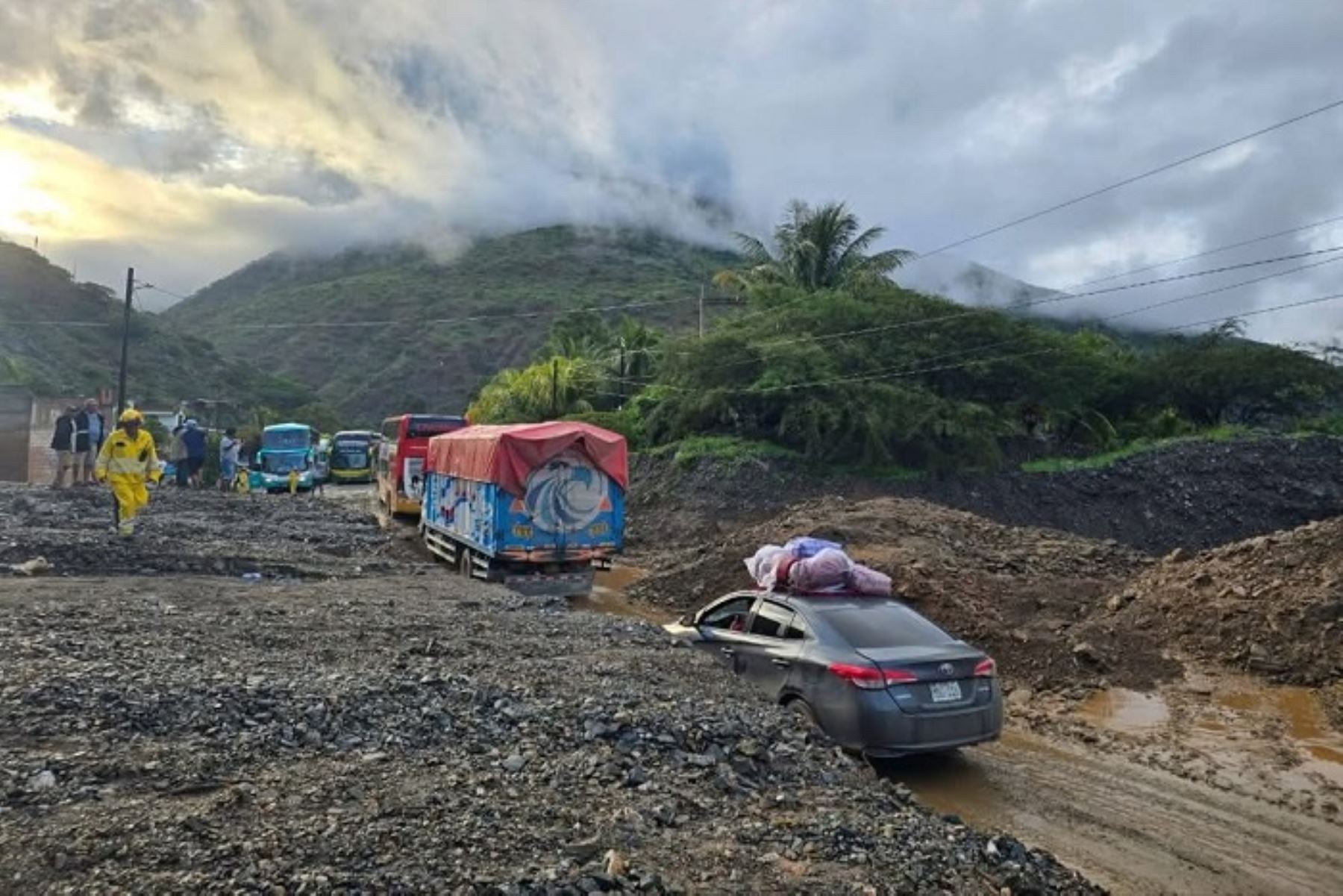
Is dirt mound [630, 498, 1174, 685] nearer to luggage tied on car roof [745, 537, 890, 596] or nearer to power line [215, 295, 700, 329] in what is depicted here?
luggage tied on car roof [745, 537, 890, 596]

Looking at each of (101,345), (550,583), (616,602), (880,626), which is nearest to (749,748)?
(880,626)

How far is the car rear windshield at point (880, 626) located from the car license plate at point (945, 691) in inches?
15.3

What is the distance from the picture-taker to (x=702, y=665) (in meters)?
8.59

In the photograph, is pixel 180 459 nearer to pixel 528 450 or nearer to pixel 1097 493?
pixel 528 450

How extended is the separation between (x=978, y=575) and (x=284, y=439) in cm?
3151

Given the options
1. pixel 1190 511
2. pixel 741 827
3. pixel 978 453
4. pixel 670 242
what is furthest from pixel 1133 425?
pixel 670 242

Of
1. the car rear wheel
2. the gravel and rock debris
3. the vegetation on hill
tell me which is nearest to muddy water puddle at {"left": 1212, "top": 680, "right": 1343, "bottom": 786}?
the car rear wheel

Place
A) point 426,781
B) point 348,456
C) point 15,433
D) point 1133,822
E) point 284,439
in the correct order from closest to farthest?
point 426,781
point 1133,822
point 15,433
point 284,439
point 348,456

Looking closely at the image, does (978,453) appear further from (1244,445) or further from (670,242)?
(670,242)

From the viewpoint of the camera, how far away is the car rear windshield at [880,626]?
7.82 metres

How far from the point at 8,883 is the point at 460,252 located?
467ft

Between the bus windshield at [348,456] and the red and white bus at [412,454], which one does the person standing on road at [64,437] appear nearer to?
the red and white bus at [412,454]

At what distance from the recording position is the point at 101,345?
6919 centimetres

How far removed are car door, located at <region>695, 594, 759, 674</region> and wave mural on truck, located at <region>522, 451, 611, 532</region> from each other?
231 inches
